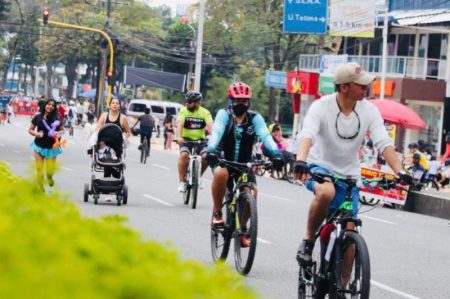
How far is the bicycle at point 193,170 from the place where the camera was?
57.4 ft

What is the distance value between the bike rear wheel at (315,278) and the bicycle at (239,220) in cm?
187

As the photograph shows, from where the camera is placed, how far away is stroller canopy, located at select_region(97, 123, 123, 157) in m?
17.2

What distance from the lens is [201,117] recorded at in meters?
17.6

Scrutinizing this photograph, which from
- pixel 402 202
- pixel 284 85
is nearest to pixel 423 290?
pixel 402 202

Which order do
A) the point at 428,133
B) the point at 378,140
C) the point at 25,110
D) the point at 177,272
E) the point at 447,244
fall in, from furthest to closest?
1. the point at 25,110
2. the point at 428,133
3. the point at 447,244
4. the point at 378,140
5. the point at 177,272

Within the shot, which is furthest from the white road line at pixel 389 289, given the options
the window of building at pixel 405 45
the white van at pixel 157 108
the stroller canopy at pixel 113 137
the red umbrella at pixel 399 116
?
the white van at pixel 157 108

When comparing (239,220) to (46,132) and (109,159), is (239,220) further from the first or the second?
(46,132)

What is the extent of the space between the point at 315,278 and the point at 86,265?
533cm

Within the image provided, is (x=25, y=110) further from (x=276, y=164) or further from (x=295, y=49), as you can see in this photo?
(x=276, y=164)

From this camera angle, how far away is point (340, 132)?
786 cm

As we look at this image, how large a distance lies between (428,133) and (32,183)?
47.3m

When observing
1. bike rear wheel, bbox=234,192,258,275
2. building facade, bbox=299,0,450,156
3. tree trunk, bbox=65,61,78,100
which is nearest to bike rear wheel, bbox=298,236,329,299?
bike rear wheel, bbox=234,192,258,275

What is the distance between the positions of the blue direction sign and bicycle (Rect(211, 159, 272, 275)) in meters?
30.5

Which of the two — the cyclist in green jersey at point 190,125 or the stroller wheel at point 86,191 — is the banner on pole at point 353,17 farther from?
the stroller wheel at point 86,191
